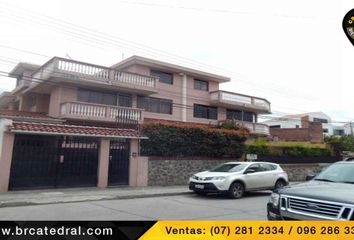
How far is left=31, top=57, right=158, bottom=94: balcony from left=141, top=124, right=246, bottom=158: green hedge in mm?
6463

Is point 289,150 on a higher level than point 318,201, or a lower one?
higher

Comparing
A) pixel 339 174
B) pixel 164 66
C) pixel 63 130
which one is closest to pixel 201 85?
pixel 164 66

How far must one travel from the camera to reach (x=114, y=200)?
36.1 ft

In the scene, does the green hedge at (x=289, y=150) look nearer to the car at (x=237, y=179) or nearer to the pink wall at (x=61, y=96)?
the car at (x=237, y=179)

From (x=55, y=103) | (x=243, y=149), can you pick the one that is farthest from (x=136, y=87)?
(x=243, y=149)

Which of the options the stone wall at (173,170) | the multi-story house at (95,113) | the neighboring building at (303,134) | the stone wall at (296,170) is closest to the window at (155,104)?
the multi-story house at (95,113)

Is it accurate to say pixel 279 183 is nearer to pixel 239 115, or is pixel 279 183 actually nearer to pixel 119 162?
pixel 119 162

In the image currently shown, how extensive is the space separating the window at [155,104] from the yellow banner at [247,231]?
19954mm

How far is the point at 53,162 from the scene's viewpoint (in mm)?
12898

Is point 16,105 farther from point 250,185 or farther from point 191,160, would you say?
point 250,185

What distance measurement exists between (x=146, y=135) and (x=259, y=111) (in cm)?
1978

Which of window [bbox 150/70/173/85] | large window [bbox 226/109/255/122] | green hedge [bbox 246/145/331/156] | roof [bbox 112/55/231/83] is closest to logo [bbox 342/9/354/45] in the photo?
green hedge [bbox 246/145/331/156]

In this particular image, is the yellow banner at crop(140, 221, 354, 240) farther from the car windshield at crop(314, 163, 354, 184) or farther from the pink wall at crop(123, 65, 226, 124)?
the pink wall at crop(123, 65, 226, 124)

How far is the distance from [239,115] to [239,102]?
201cm
